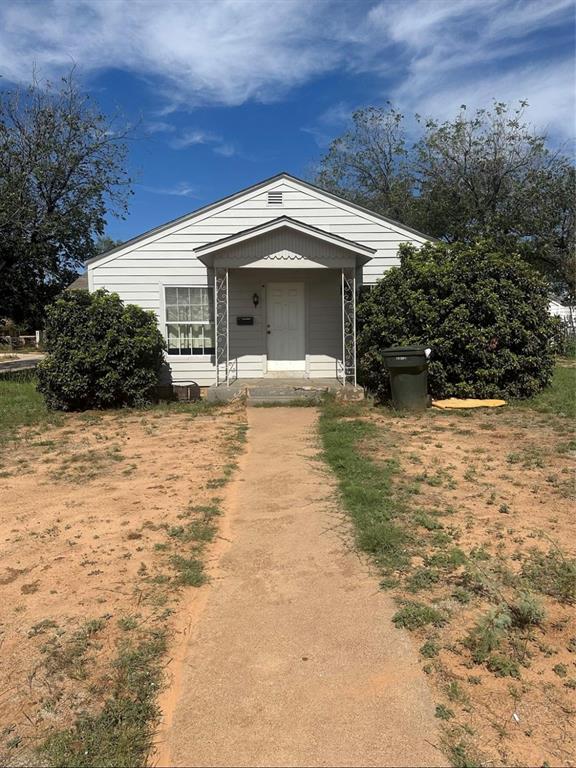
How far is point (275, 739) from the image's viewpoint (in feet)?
7.69

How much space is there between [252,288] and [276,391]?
290 cm

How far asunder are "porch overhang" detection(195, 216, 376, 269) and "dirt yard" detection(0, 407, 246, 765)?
15.2 ft

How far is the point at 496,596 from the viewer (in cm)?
340

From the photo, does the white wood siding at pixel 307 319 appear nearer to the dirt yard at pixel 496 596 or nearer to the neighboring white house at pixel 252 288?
the neighboring white house at pixel 252 288

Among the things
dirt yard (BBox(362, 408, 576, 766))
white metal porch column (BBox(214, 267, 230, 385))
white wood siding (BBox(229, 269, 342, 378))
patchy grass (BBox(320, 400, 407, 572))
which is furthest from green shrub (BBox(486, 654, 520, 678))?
white wood siding (BBox(229, 269, 342, 378))

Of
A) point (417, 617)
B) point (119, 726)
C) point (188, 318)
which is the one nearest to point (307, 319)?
point (188, 318)

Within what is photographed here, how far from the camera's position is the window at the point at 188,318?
1284 centimetres

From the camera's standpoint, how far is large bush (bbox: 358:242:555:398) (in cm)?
1058

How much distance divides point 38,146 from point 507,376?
58.9 ft

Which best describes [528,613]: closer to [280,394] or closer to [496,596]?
[496,596]

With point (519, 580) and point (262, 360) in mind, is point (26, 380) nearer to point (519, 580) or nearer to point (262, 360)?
point (262, 360)

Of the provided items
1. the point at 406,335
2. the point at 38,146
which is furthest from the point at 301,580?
the point at 38,146

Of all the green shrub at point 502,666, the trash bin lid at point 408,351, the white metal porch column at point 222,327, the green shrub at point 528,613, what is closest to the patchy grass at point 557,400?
the trash bin lid at point 408,351

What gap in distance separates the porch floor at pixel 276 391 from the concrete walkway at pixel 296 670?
6.45 metres
